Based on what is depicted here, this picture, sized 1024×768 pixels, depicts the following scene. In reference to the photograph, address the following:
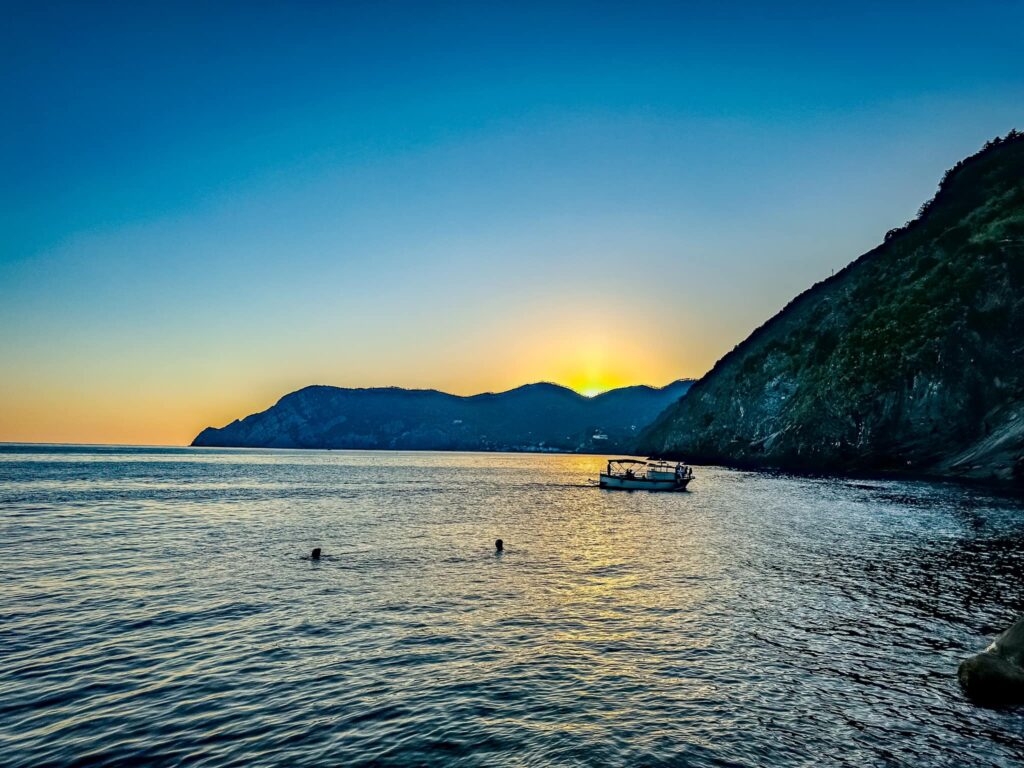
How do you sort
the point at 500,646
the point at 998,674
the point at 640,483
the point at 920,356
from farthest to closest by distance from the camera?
the point at 920,356
the point at 640,483
the point at 500,646
the point at 998,674

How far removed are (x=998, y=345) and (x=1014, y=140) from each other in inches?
3398

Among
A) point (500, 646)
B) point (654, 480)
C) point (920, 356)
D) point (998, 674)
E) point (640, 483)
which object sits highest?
point (920, 356)

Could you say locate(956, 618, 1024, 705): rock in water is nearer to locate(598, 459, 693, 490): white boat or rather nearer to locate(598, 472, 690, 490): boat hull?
locate(598, 459, 693, 490): white boat

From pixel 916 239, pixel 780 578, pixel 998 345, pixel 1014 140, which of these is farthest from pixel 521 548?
pixel 1014 140

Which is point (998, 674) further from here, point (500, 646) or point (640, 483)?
point (640, 483)

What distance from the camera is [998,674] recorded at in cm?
1612

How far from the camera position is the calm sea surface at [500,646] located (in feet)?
44.1

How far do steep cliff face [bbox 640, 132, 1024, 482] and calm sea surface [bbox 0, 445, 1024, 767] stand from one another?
65.1 meters

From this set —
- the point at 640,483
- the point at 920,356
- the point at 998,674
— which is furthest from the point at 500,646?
the point at 920,356

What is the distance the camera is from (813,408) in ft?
414

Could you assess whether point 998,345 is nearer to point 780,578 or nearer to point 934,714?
point 780,578

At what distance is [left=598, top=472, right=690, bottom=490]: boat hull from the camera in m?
92.7

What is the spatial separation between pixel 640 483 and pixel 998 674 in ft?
273

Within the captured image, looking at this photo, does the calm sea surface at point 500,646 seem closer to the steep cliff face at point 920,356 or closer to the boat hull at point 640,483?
the boat hull at point 640,483
